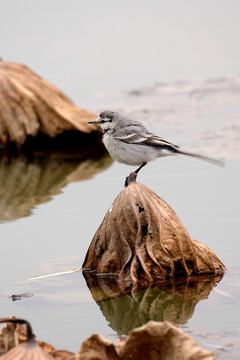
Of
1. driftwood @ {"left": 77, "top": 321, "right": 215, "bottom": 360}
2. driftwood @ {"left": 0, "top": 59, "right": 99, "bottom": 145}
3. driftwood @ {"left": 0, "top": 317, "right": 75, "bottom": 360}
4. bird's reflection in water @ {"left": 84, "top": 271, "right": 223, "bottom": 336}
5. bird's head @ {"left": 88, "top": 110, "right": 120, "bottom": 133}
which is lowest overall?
bird's reflection in water @ {"left": 84, "top": 271, "right": 223, "bottom": 336}

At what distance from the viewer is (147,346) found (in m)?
→ 4.41

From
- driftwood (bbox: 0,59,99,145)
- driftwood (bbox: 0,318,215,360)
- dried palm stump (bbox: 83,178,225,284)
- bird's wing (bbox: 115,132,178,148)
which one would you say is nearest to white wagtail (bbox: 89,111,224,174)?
bird's wing (bbox: 115,132,178,148)

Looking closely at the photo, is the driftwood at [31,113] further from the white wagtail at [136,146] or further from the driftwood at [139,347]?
the driftwood at [139,347]

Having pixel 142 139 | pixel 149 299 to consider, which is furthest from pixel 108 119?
pixel 149 299

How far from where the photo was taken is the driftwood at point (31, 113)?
40.1 feet

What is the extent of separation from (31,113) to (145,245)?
604 cm

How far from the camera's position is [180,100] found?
49.0 ft

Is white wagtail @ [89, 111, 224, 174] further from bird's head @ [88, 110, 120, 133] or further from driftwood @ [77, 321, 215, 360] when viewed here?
driftwood @ [77, 321, 215, 360]

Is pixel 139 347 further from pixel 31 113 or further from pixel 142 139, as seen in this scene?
pixel 31 113

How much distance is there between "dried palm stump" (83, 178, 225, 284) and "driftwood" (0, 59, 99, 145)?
546 cm

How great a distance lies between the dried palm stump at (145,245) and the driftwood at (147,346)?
218cm

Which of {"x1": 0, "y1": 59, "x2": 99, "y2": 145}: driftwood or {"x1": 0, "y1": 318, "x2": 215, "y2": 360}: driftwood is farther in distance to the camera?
{"x1": 0, "y1": 59, "x2": 99, "y2": 145}: driftwood

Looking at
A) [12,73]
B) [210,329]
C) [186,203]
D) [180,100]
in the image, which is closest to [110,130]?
[186,203]

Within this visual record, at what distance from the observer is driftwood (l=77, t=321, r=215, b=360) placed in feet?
14.0
